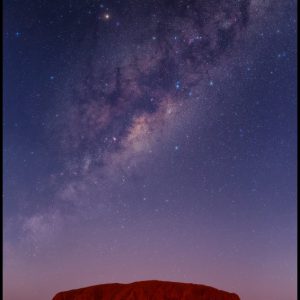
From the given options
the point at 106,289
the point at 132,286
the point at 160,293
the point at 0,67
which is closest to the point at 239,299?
the point at 160,293

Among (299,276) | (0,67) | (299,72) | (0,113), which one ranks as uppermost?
(299,72)

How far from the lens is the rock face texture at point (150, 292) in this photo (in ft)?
143

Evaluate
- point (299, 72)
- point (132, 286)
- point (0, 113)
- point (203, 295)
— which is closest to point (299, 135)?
point (299, 72)

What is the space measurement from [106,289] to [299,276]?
144ft

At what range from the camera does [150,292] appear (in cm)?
4472

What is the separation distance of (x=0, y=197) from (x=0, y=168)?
0.35 metres

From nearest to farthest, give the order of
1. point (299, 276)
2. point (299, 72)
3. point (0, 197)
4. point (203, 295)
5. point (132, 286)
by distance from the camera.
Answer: point (0, 197)
point (299, 276)
point (299, 72)
point (203, 295)
point (132, 286)

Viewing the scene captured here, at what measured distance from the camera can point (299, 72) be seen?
248 inches

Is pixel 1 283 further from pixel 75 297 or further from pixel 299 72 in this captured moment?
pixel 75 297

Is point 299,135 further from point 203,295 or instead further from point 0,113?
point 203,295

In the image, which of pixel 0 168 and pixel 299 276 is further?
pixel 299 276

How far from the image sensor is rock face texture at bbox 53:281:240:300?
143 ft

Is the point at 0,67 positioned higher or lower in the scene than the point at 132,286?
higher

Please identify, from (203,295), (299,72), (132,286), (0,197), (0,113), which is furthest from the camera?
(132,286)
